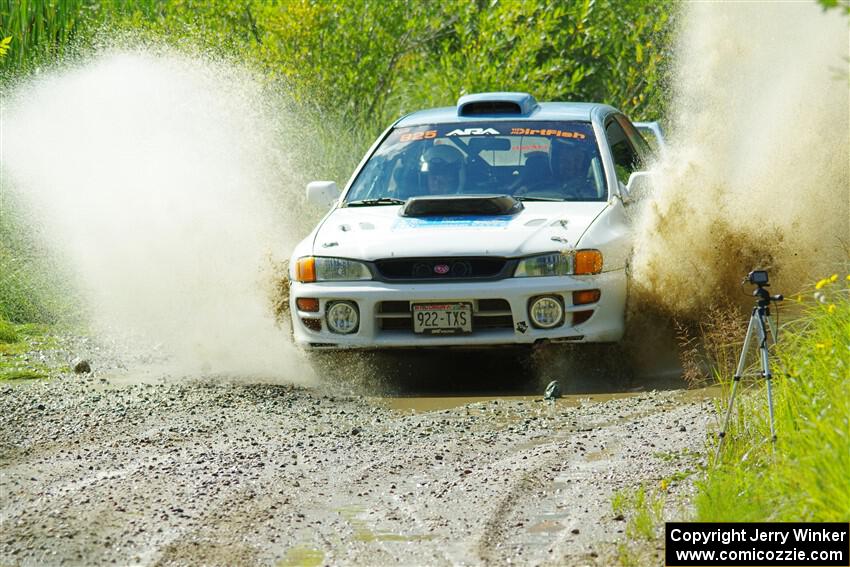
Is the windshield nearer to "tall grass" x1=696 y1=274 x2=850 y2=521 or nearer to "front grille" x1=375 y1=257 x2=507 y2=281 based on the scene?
"front grille" x1=375 y1=257 x2=507 y2=281

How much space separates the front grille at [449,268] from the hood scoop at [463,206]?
583 mm

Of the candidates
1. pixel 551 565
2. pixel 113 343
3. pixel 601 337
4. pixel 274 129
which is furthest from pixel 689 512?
pixel 274 129

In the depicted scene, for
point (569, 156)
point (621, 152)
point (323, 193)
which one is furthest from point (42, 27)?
point (569, 156)

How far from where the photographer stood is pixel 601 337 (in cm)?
857

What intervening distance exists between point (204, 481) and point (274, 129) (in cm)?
930

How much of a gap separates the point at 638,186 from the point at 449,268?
150cm

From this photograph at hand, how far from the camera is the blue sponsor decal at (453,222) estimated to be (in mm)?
8828

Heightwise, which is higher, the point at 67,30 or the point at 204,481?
the point at 67,30

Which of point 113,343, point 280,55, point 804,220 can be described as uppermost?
point 280,55

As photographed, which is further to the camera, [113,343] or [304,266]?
[113,343]

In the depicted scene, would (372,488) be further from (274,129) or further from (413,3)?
(413,3)

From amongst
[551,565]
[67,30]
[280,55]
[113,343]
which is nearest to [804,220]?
[113,343]

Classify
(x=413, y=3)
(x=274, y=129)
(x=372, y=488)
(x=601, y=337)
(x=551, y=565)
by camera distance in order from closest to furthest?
(x=551, y=565)
(x=372, y=488)
(x=601, y=337)
(x=274, y=129)
(x=413, y=3)

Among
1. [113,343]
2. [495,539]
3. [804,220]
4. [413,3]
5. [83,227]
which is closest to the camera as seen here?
[495,539]
